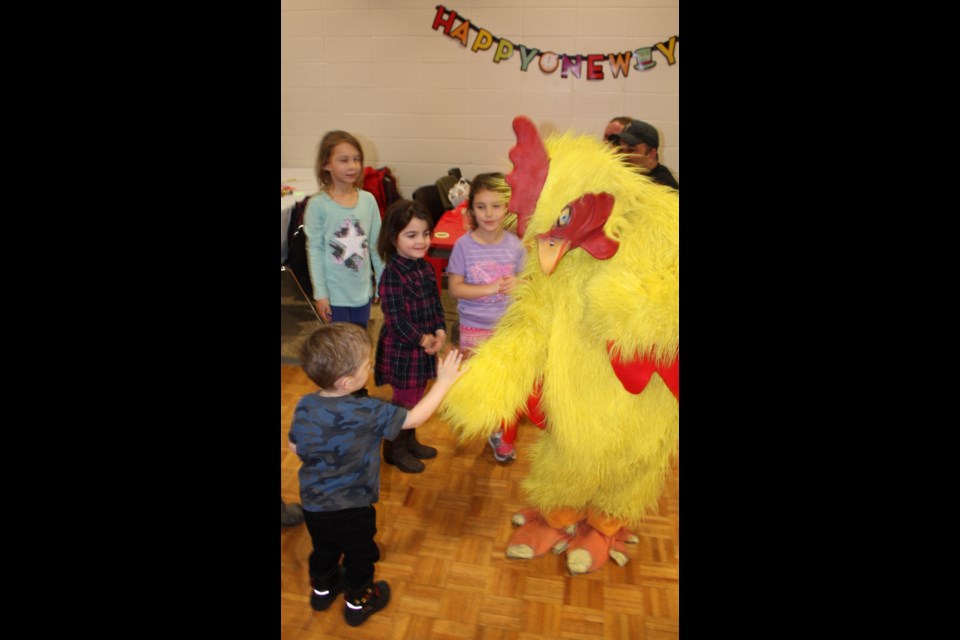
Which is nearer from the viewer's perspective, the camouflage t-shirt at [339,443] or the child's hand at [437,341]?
the camouflage t-shirt at [339,443]

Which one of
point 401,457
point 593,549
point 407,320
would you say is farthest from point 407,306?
point 593,549

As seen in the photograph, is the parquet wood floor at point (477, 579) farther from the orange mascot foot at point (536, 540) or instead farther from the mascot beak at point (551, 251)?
the mascot beak at point (551, 251)

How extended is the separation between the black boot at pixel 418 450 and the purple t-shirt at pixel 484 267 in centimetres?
51

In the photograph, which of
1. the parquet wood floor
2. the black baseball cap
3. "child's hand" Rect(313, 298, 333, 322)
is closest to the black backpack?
"child's hand" Rect(313, 298, 333, 322)

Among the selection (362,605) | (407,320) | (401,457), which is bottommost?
(362,605)

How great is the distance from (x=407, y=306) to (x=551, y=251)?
75 cm

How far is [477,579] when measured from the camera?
1898mm

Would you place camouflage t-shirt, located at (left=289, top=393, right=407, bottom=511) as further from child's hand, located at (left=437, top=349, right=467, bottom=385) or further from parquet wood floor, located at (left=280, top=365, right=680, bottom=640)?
parquet wood floor, located at (left=280, top=365, right=680, bottom=640)

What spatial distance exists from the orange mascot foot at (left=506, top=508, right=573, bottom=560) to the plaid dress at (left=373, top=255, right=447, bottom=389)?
1.94ft

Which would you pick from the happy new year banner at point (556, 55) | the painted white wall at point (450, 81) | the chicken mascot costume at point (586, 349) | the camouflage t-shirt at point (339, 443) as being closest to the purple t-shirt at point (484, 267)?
the chicken mascot costume at point (586, 349)

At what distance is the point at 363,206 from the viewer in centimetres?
247

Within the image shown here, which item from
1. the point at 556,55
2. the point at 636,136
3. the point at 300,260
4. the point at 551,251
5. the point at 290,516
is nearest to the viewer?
the point at 551,251

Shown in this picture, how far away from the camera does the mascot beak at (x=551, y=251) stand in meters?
1.60

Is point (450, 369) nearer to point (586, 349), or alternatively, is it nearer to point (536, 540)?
point (586, 349)
